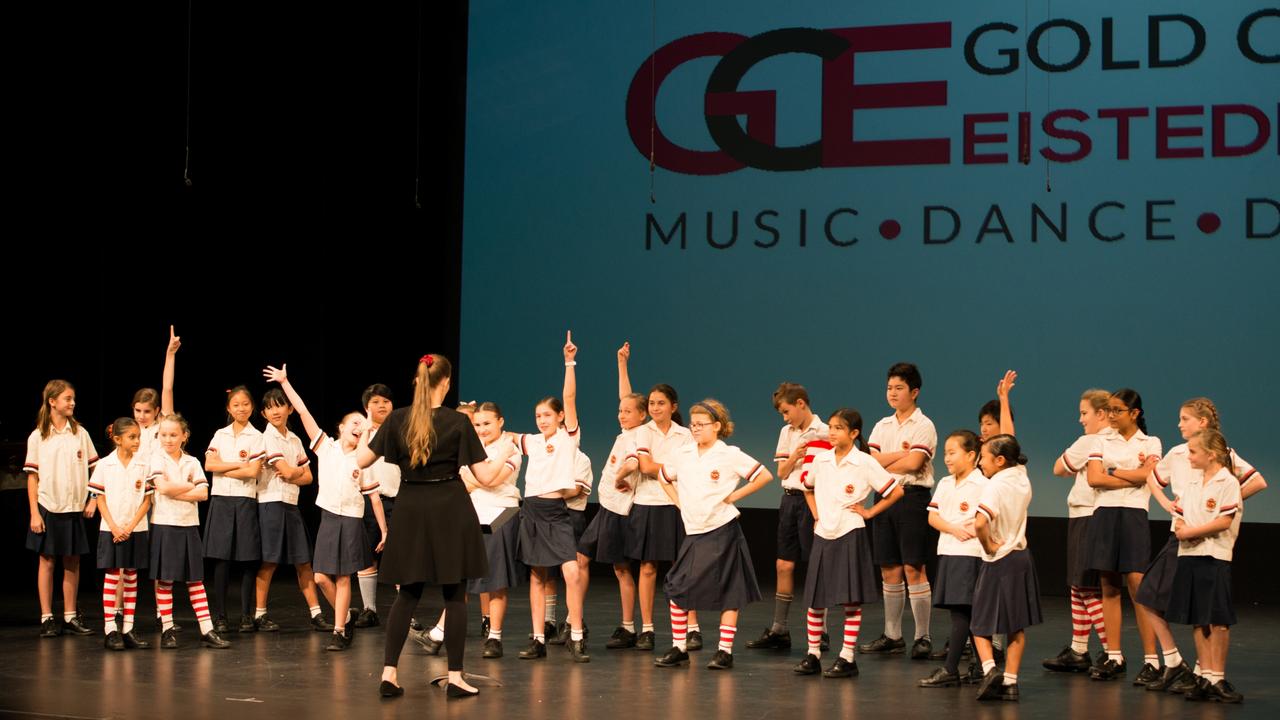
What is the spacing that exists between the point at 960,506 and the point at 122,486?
3.65 meters

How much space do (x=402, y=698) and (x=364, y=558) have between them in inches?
63.5

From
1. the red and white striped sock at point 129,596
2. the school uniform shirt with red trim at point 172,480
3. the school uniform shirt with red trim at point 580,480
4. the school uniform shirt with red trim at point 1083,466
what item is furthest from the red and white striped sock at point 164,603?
the school uniform shirt with red trim at point 1083,466

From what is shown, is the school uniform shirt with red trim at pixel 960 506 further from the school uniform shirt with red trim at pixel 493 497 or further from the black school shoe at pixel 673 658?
the school uniform shirt with red trim at pixel 493 497

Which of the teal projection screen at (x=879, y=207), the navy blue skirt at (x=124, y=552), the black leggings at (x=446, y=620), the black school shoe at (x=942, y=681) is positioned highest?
the teal projection screen at (x=879, y=207)

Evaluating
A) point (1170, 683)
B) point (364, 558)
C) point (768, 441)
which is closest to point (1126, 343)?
point (768, 441)

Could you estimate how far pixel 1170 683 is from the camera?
5.30 meters

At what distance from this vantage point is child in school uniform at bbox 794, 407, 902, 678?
219 inches

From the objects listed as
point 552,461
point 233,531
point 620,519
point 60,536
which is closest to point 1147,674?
point 620,519

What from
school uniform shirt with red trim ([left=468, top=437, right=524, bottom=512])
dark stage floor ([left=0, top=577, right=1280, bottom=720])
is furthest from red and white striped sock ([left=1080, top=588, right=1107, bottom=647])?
school uniform shirt with red trim ([left=468, top=437, right=524, bottom=512])

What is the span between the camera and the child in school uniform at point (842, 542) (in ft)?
18.2

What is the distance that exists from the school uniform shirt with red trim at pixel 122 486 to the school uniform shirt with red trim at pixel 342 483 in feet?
2.49

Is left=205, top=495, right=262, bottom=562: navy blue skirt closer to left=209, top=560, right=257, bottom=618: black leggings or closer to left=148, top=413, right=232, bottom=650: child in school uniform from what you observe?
left=209, top=560, right=257, bottom=618: black leggings

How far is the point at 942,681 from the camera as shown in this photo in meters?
5.34

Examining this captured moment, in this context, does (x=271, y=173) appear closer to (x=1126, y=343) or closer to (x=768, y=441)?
(x=768, y=441)
